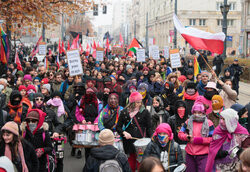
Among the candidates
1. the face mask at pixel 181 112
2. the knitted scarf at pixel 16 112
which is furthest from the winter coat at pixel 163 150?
the knitted scarf at pixel 16 112

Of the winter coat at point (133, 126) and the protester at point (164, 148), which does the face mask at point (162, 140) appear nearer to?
the protester at point (164, 148)

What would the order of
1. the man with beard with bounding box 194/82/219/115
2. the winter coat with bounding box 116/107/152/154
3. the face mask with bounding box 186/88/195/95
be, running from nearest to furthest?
the winter coat with bounding box 116/107/152/154, the man with beard with bounding box 194/82/219/115, the face mask with bounding box 186/88/195/95

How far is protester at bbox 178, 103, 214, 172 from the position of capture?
5431 mm


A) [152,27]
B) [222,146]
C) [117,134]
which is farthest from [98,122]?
[152,27]

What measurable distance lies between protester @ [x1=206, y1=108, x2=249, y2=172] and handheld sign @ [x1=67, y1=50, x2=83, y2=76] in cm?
663

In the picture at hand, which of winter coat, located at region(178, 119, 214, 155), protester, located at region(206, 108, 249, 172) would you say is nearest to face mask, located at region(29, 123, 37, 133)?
winter coat, located at region(178, 119, 214, 155)

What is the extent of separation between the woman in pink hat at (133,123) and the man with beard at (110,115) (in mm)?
267

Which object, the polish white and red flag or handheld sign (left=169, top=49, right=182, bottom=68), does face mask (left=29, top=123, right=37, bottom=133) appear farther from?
handheld sign (left=169, top=49, right=182, bottom=68)

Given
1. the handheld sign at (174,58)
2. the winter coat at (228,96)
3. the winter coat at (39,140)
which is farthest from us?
the handheld sign at (174,58)

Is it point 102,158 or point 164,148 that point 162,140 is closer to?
point 164,148

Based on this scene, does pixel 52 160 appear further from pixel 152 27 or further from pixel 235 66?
pixel 152 27

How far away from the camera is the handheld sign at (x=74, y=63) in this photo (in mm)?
11091

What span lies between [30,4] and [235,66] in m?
→ 8.82

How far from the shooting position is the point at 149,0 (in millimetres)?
97438
